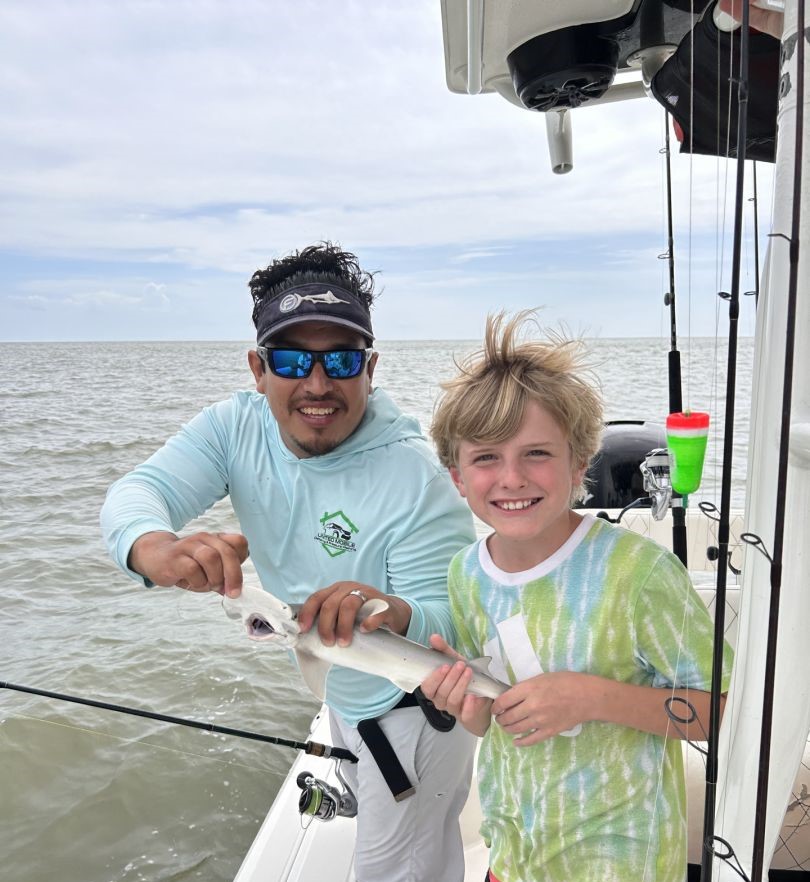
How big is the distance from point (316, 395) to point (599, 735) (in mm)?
1351

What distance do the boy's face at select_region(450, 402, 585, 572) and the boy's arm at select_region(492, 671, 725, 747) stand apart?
0.33 metres

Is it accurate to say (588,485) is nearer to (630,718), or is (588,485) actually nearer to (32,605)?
(630,718)

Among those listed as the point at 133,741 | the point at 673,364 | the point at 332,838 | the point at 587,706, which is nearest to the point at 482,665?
the point at 587,706

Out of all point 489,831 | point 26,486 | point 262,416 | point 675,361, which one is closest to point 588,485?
point 675,361

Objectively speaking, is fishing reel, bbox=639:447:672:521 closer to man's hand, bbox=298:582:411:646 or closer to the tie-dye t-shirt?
the tie-dye t-shirt

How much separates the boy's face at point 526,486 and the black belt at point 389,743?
0.73 m

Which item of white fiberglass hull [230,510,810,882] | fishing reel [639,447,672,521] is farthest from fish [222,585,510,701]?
fishing reel [639,447,672,521]

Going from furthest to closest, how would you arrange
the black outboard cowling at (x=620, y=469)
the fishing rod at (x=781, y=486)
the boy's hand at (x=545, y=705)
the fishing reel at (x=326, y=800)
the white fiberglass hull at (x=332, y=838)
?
1. the black outboard cowling at (x=620, y=469)
2. the fishing reel at (x=326, y=800)
3. the white fiberglass hull at (x=332, y=838)
4. the boy's hand at (x=545, y=705)
5. the fishing rod at (x=781, y=486)

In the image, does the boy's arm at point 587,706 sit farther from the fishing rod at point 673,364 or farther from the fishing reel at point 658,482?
the fishing reel at point 658,482

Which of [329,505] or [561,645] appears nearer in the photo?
[561,645]

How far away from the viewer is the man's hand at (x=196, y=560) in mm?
1863

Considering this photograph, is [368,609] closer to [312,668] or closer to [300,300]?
[312,668]

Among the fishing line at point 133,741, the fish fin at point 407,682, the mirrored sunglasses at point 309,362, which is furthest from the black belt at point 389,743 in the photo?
the fishing line at point 133,741

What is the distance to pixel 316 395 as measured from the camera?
2482mm
